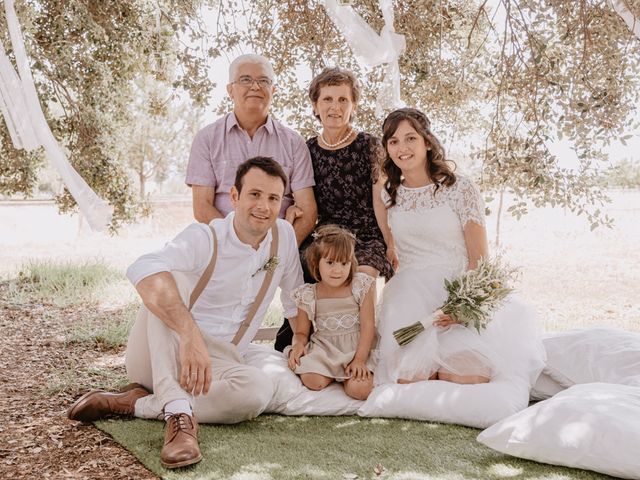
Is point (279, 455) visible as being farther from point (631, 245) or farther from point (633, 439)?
point (631, 245)

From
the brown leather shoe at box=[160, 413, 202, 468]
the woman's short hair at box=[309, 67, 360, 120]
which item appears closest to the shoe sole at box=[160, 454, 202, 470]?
the brown leather shoe at box=[160, 413, 202, 468]

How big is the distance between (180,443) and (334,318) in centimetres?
139

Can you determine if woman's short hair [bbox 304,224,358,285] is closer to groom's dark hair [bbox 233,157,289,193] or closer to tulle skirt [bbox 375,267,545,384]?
tulle skirt [bbox 375,267,545,384]

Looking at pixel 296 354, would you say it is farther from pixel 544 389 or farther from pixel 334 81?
pixel 334 81

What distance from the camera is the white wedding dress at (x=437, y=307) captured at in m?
3.77

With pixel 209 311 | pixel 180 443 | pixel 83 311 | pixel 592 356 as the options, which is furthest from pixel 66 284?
pixel 592 356

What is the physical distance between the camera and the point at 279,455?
→ 120 inches

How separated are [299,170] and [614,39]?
2.75m

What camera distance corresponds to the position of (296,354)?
393cm

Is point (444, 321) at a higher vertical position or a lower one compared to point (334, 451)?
higher

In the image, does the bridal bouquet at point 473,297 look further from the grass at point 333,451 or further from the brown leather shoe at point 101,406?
the brown leather shoe at point 101,406

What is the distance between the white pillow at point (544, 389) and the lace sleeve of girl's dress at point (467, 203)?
3.38ft

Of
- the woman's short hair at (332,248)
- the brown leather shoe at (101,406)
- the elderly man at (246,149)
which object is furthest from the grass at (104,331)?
the woman's short hair at (332,248)

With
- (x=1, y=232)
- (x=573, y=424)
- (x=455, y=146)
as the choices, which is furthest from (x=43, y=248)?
(x=573, y=424)
